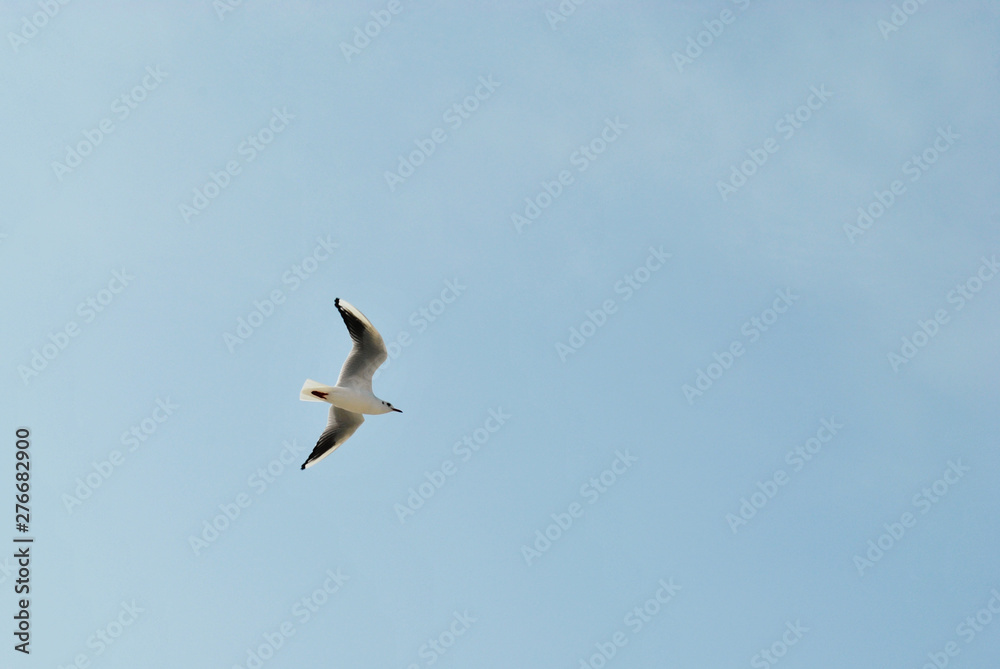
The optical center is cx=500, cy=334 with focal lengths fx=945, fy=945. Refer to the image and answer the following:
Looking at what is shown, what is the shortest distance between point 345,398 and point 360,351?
2.70ft

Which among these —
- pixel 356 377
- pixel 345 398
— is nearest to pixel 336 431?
pixel 345 398

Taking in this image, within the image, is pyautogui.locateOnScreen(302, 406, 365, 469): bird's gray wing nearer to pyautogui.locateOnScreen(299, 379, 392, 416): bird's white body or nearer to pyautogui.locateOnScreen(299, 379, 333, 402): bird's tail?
pyautogui.locateOnScreen(299, 379, 392, 416): bird's white body

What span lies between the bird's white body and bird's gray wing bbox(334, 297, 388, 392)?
17 cm

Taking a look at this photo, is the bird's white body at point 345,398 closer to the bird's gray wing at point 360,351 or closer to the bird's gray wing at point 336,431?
the bird's gray wing at point 360,351

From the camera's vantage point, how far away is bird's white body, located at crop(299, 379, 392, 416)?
50.8 feet

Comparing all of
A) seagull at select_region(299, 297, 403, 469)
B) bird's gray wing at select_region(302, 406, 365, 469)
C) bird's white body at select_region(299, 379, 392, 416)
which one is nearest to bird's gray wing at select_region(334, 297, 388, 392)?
seagull at select_region(299, 297, 403, 469)

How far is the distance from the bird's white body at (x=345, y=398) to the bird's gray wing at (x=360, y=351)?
172mm

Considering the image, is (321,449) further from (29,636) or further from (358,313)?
(29,636)

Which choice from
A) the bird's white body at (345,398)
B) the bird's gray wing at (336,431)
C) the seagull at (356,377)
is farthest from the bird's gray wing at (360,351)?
the bird's gray wing at (336,431)

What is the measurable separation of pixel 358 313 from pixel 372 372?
40.8 inches

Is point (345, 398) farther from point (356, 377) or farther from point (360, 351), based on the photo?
point (360, 351)

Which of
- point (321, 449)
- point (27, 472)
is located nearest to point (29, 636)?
point (27, 472)

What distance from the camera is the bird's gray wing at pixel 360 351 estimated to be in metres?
15.7

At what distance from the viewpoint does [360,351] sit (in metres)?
15.8
